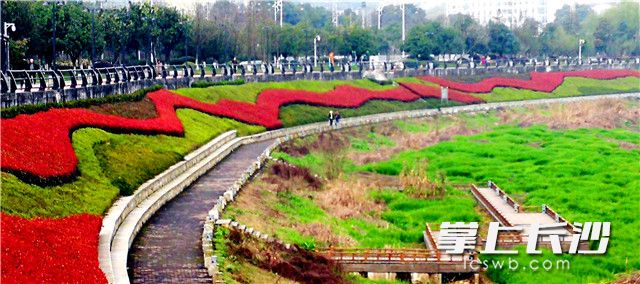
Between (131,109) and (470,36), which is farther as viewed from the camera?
(470,36)

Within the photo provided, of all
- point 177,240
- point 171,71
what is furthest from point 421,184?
point 171,71

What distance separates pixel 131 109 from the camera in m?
40.8

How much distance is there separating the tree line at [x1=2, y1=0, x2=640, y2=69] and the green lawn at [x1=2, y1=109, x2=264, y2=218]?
27.7ft

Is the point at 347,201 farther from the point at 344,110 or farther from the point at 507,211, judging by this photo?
the point at 344,110

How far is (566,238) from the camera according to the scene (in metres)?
30.5

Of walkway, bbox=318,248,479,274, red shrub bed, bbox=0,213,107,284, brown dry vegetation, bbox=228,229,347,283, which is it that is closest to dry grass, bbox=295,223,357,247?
walkway, bbox=318,248,479,274

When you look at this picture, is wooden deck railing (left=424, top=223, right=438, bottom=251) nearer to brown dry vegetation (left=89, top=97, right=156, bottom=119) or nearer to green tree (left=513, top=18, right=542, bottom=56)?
brown dry vegetation (left=89, top=97, right=156, bottom=119)

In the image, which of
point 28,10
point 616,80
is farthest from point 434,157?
point 616,80

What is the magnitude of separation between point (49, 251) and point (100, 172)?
923 centimetres

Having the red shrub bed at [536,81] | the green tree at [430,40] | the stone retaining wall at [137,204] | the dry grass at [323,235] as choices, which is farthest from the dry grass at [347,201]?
the green tree at [430,40]

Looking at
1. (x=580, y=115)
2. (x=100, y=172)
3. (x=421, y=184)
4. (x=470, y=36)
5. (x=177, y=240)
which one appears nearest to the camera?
(x=177, y=240)

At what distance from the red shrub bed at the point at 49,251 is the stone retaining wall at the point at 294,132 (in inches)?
104

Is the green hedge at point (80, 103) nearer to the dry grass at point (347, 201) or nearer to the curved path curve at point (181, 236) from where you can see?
the curved path curve at point (181, 236)

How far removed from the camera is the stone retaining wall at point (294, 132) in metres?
25.2
